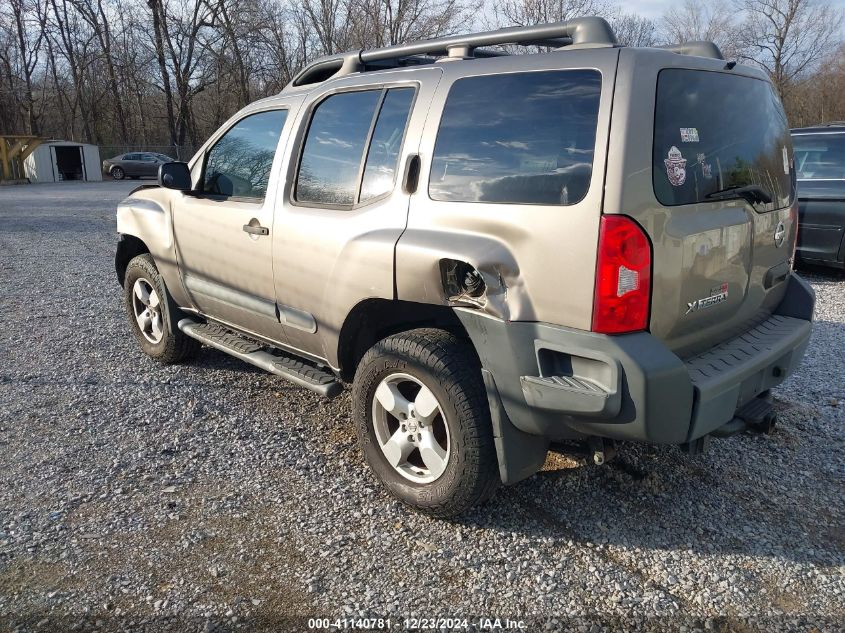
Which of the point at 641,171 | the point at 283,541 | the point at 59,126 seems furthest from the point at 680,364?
the point at 59,126

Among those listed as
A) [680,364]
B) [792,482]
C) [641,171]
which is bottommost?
[792,482]

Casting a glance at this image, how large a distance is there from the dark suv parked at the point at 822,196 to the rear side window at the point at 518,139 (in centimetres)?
650

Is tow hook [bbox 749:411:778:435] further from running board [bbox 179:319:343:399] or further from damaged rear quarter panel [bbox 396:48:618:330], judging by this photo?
running board [bbox 179:319:343:399]

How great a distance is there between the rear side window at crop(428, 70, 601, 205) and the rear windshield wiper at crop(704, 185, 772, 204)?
0.65 metres

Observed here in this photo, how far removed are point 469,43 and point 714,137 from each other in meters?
1.23

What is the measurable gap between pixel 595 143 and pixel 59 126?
176ft

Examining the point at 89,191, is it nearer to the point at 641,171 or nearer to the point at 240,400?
the point at 240,400

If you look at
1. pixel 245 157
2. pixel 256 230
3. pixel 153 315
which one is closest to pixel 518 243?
pixel 256 230

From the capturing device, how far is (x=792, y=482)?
3482 mm

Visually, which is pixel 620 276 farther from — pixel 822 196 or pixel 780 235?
pixel 822 196

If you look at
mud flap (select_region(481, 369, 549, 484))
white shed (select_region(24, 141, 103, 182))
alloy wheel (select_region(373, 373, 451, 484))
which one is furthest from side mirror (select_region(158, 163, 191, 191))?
white shed (select_region(24, 141, 103, 182))

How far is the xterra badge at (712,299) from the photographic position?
272 cm

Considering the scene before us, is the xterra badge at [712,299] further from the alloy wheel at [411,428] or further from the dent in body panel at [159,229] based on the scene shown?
the dent in body panel at [159,229]

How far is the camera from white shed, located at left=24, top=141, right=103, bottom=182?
3341 centimetres
